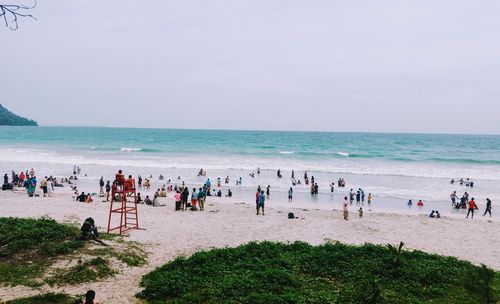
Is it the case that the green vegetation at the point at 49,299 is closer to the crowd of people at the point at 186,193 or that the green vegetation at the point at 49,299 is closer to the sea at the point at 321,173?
the crowd of people at the point at 186,193

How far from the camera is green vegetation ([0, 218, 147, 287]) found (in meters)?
10.4

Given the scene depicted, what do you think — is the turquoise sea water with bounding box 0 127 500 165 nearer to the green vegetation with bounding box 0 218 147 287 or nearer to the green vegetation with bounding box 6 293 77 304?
the green vegetation with bounding box 0 218 147 287

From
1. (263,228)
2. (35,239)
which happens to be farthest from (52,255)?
(263,228)

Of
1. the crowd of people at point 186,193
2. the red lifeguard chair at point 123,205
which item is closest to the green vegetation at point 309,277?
the red lifeguard chair at point 123,205

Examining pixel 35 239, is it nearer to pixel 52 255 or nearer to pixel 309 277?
pixel 52 255

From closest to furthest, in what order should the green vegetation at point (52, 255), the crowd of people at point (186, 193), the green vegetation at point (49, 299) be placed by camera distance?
the green vegetation at point (49, 299) → the green vegetation at point (52, 255) → the crowd of people at point (186, 193)

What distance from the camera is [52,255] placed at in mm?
11773

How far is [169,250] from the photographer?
551 inches

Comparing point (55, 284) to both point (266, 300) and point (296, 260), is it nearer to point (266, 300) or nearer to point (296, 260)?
point (266, 300)

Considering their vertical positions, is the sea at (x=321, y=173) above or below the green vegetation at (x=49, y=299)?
below

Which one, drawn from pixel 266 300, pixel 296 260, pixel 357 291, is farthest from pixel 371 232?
pixel 266 300

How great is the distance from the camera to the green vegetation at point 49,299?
28.3 ft

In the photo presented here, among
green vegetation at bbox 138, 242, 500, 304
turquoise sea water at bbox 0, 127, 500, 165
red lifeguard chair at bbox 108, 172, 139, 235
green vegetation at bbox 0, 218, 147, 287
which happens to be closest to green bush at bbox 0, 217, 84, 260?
green vegetation at bbox 0, 218, 147, 287

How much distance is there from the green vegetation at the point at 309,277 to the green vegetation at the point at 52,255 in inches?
69.3
